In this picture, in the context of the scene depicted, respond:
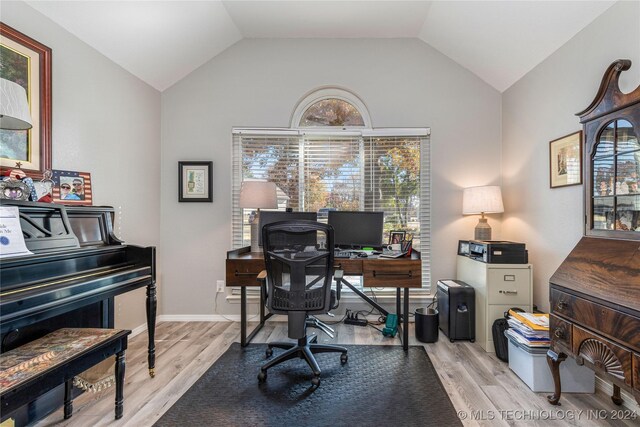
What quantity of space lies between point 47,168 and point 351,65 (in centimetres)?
271

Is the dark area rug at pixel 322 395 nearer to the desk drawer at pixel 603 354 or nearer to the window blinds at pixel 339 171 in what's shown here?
the desk drawer at pixel 603 354

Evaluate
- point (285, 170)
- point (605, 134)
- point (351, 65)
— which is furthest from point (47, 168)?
point (605, 134)

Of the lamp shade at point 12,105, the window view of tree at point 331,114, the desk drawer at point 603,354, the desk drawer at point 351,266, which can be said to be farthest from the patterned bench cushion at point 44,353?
the window view of tree at point 331,114

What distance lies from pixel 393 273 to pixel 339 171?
4.16 feet

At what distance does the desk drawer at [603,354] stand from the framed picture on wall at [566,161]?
1114 millimetres

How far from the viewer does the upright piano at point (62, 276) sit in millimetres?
1330

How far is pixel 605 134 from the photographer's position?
1690 millimetres

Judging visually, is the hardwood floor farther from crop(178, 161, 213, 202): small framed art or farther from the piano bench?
crop(178, 161, 213, 202): small framed art

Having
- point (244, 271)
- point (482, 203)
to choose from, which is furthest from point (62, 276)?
point (482, 203)

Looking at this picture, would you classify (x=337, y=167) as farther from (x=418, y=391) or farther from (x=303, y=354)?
(x=418, y=391)

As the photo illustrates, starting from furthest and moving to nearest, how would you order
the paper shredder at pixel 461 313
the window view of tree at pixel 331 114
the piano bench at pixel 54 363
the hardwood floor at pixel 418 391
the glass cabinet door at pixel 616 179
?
1. the window view of tree at pixel 331 114
2. the paper shredder at pixel 461 313
3. the hardwood floor at pixel 418 391
4. the glass cabinet door at pixel 616 179
5. the piano bench at pixel 54 363

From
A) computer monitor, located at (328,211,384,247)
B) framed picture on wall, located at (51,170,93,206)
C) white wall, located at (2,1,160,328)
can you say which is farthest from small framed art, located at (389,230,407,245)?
framed picture on wall, located at (51,170,93,206)

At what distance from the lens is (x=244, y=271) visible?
2459 millimetres

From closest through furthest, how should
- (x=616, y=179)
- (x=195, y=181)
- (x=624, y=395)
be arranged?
(x=616, y=179) → (x=624, y=395) → (x=195, y=181)
